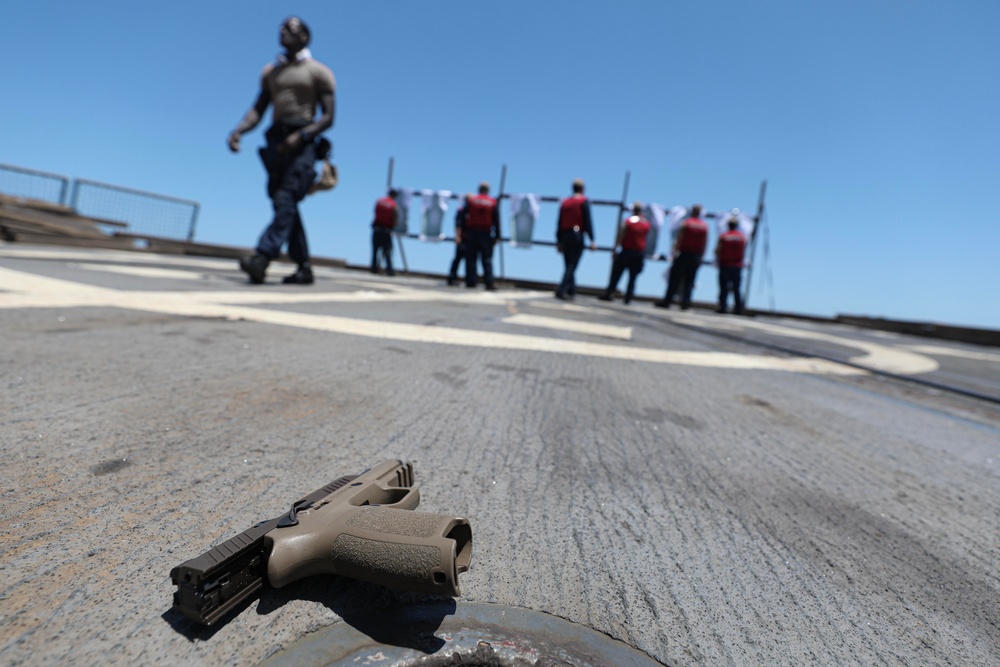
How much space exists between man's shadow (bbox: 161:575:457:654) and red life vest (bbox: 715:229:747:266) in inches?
402

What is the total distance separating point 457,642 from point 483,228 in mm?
8601

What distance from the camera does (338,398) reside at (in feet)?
4.61

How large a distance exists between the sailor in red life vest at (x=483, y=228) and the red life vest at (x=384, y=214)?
2903 mm

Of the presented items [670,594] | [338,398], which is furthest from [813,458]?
[338,398]

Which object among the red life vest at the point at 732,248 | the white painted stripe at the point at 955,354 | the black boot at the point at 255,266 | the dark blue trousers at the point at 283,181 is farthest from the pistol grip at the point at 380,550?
the red life vest at the point at 732,248

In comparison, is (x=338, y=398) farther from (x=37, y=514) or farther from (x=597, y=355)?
(x=597, y=355)

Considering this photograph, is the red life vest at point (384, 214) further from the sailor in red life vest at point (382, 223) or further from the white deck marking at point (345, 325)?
the white deck marking at point (345, 325)

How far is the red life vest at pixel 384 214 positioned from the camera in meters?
11.4

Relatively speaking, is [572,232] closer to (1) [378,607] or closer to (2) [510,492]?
(2) [510,492]

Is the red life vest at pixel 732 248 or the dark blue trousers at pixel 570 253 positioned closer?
the dark blue trousers at pixel 570 253

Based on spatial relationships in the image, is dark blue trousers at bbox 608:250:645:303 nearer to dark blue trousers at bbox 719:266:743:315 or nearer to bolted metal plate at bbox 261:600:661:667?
dark blue trousers at bbox 719:266:743:315

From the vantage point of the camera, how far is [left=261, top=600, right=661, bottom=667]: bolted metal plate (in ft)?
1.76

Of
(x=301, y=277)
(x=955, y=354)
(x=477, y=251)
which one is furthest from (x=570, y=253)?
(x=955, y=354)

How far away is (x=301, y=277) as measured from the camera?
504cm
